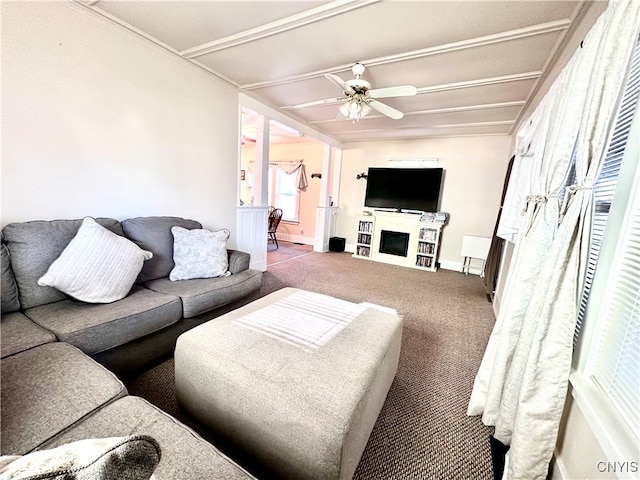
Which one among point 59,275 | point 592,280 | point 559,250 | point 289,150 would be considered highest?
point 289,150

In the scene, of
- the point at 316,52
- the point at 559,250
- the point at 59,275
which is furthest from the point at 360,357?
the point at 316,52

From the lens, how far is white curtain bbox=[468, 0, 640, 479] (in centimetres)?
101

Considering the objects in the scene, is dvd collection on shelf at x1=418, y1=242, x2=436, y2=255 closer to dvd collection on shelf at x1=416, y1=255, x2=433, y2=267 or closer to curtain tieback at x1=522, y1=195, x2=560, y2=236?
dvd collection on shelf at x1=416, y1=255, x2=433, y2=267

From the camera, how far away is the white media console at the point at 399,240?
15.3 feet

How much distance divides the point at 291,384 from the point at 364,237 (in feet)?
14.6

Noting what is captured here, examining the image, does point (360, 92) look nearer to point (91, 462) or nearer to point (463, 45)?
point (463, 45)

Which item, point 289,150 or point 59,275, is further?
point 289,150

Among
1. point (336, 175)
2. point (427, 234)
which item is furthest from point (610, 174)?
point (336, 175)

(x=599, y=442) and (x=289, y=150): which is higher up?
(x=289, y=150)

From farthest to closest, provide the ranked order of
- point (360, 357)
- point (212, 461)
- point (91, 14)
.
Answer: point (91, 14)
point (360, 357)
point (212, 461)

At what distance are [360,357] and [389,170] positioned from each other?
14.6 feet

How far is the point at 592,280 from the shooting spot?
1084 mm

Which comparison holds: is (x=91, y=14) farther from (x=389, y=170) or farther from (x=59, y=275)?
(x=389, y=170)

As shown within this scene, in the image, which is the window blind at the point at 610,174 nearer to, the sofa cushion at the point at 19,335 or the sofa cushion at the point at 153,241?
the sofa cushion at the point at 19,335
